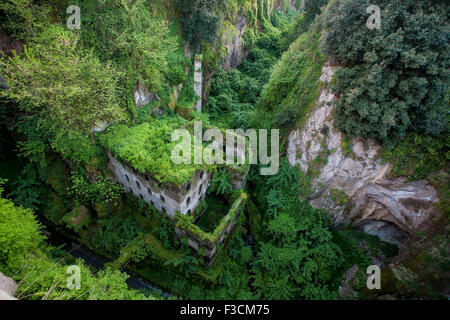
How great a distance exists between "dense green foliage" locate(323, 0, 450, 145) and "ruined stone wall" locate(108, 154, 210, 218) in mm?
11650

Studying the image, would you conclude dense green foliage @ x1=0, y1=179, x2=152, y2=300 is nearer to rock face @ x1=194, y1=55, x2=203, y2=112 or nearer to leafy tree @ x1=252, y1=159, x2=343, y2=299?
leafy tree @ x1=252, y1=159, x2=343, y2=299

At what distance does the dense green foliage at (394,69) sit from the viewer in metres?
11.9

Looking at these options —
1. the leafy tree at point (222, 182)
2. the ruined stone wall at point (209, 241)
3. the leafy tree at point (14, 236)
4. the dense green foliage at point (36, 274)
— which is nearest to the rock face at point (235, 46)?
the leafy tree at point (222, 182)

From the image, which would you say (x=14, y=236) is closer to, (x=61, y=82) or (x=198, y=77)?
(x=61, y=82)

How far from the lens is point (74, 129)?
1408cm

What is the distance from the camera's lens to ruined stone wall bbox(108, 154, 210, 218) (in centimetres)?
1361

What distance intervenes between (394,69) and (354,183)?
8.43 metres

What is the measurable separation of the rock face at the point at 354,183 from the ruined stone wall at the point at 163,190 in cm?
964

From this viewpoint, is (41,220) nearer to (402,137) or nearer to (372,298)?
(372,298)

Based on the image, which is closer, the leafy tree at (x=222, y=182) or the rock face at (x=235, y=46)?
the leafy tree at (x=222, y=182)

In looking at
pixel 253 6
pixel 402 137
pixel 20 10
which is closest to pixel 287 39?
pixel 253 6

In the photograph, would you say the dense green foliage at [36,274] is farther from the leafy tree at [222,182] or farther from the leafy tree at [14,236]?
the leafy tree at [222,182]

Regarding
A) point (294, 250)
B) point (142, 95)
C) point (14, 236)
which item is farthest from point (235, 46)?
point (14, 236)

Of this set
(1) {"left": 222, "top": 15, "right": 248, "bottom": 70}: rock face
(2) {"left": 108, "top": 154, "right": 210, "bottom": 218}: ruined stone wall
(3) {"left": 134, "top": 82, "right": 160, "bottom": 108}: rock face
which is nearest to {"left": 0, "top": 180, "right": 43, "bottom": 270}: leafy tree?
(2) {"left": 108, "top": 154, "right": 210, "bottom": 218}: ruined stone wall
